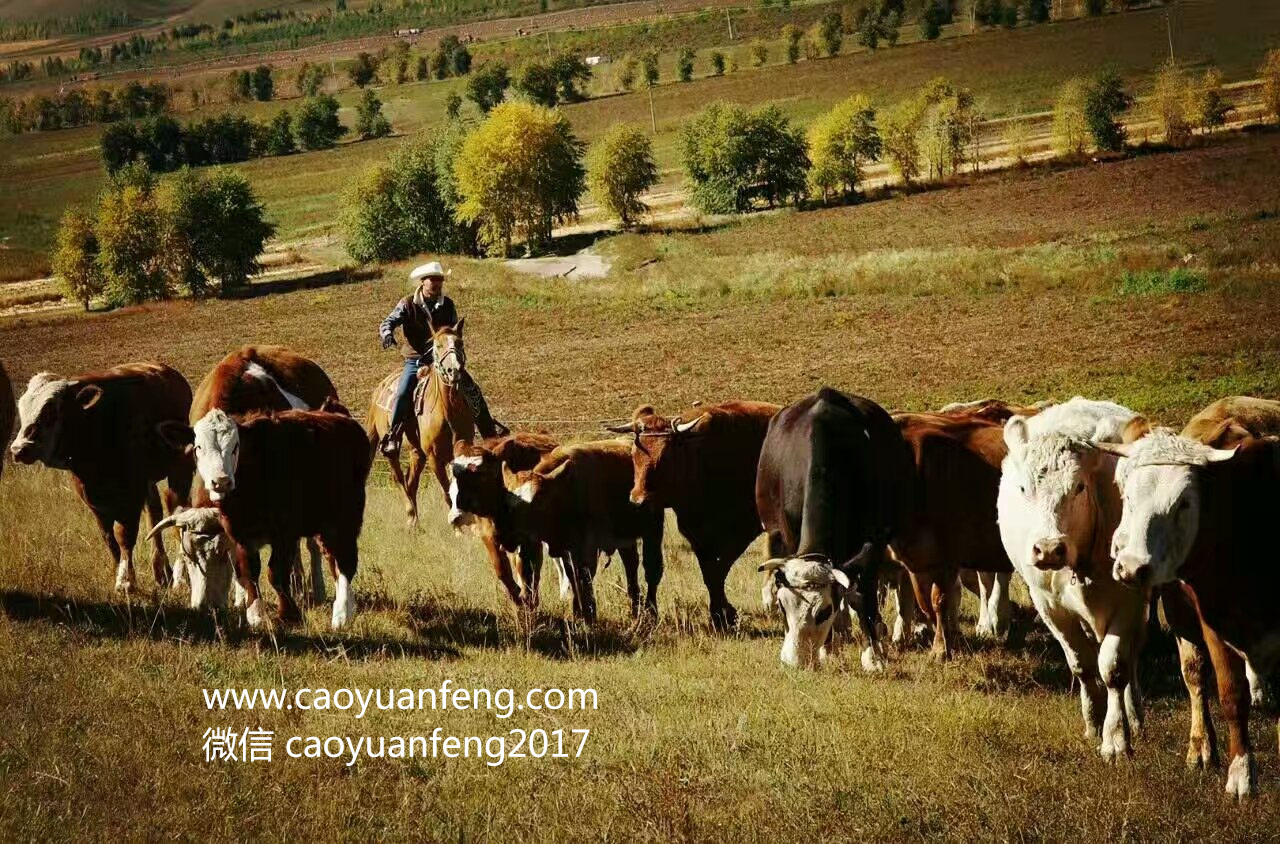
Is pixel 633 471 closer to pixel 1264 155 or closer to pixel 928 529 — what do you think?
pixel 928 529

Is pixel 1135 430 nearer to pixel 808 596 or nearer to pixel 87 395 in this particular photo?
pixel 808 596

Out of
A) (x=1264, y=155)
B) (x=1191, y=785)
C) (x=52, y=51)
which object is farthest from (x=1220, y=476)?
(x=52, y=51)

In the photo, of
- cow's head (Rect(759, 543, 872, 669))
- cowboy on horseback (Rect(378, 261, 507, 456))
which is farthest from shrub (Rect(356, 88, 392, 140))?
cow's head (Rect(759, 543, 872, 669))

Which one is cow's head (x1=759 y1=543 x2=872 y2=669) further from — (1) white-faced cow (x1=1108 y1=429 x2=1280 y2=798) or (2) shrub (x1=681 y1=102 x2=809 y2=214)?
(2) shrub (x1=681 y1=102 x2=809 y2=214)

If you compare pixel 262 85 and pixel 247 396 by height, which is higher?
pixel 262 85

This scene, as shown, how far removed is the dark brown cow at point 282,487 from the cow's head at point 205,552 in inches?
7.0

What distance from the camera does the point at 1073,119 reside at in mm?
74188

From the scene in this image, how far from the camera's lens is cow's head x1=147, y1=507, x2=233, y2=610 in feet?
32.1

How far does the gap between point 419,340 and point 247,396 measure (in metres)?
4.52

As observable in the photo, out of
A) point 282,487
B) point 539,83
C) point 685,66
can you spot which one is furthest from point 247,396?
point 685,66

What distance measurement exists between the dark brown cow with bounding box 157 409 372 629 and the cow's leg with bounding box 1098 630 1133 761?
5.84 meters

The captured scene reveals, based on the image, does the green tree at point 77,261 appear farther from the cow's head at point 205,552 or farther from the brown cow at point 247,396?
the cow's head at point 205,552

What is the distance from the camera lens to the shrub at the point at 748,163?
85625mm

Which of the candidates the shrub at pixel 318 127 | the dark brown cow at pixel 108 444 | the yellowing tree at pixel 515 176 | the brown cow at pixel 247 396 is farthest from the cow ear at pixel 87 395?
the shrub at pixel 318 127
